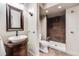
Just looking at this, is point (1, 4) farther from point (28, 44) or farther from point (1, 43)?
point (28, 44)

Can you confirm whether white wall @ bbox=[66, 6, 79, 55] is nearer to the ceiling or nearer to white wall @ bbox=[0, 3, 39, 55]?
the ceiling

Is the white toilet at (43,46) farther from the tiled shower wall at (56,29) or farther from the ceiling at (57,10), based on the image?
the ceiling at (57,10)

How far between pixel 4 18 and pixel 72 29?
3.38 ft

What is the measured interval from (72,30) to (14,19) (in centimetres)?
90

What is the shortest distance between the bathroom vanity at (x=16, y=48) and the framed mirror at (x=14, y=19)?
22cm

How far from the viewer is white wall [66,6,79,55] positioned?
1393 millimetres

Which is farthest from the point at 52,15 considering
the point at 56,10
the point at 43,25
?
the point at 43,25

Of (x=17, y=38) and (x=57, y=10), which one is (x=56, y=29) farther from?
(x=17, y=38)

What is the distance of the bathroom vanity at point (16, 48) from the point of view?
136cm

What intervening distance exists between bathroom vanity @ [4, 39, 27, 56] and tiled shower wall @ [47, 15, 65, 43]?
0.43 meters

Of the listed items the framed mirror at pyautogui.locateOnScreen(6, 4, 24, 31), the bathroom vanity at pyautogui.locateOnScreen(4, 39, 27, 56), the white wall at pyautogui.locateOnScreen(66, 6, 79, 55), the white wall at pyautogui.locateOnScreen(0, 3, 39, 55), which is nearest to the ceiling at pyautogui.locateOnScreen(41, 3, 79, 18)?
the white wall at pyautogui.locateOnScreen(66, 6, 79, 55)

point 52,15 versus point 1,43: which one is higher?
point 52,15

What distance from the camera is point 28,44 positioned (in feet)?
4.79

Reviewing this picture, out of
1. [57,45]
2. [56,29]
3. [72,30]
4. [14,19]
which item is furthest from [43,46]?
[14,19]
